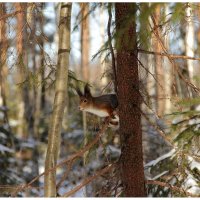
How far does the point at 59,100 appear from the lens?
3.17m

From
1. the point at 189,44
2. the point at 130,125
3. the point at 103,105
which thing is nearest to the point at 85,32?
the point at 189,44

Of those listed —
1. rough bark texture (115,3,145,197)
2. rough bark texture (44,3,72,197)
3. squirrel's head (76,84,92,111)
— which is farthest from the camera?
squirrel's head (76,84,92,111)

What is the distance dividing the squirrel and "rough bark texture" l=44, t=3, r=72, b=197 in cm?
91

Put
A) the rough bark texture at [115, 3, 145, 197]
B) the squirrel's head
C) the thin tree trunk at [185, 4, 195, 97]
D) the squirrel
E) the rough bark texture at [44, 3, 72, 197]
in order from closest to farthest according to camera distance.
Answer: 1. the rough bark texture at [44, 3, 72, 197]
2. the rough bark texture at [115, 3, 145, 197]
3. the thin tree trunk at [185, 4, 195, 97]
4. the squirrel
5. the squirrel's head

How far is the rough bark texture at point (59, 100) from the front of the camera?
3.06 meters

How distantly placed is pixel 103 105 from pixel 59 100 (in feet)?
3.97

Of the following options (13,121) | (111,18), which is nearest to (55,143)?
(111,18)

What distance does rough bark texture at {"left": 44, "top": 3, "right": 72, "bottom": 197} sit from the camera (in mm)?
3064

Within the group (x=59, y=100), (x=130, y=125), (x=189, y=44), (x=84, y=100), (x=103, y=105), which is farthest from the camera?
(x=189, y=44)

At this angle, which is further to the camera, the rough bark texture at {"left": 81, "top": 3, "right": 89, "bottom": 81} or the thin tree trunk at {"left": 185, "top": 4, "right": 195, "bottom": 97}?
the thin tree trunk at {"left": 185, "top": 4, "right": 195, "bottom": 97}

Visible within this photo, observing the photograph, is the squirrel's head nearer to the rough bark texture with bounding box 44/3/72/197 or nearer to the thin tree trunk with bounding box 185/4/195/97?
the thin tree trunk with bounding box 185/4/195/97

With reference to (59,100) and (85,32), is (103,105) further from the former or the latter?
(85,32)

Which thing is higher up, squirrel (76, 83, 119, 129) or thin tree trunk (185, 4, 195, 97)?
thin tree trunk (185, 4, 195, 97)

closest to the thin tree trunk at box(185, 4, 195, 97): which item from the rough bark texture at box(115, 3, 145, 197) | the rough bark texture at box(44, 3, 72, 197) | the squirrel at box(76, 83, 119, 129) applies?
the rough bark texture at box(115, 3, 145, 197)
